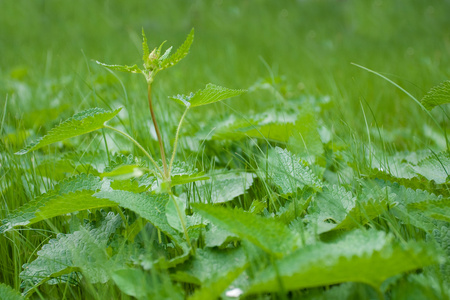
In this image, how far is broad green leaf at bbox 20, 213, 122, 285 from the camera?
0.69m

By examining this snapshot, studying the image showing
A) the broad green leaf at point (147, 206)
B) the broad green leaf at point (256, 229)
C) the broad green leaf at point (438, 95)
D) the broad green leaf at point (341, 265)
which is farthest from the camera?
the broad green leaf at point (438, 95)

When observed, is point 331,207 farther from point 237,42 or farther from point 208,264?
point 237,42

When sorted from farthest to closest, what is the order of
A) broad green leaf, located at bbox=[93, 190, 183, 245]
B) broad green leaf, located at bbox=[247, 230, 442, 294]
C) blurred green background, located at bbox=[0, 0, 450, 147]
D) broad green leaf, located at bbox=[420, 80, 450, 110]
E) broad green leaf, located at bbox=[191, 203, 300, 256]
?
1. blurred green background, located at bbox=[0, 0, 450, 147]
2. broad green leaf, located at bbox=[420, 80, 450, 110]
3. broad green leaf, located at bbox=[93, 190, 183, 245]
4. broad green leaf, located at bbox=[191, 203, 300, 256]
5. broad green leaf, located at bbox=[247, 230, 442, 294]

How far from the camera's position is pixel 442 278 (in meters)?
0.61

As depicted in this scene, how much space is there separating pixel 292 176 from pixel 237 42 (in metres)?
3.41

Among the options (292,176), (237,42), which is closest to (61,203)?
(292,176)

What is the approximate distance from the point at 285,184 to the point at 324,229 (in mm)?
201

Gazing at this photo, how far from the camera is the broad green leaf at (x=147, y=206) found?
2.34 feet

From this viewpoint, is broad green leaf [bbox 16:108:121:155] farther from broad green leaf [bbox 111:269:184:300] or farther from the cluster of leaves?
broad green leaf [bbox 111:269:184:300]

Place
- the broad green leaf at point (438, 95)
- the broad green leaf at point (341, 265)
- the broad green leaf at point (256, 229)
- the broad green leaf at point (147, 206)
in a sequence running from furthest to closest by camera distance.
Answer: the broad green leaf at point (438, 95), the broad green leaf at point (147, 206), the broad green leaf at point (256, 229), the broad green leaf at point (341, 265)

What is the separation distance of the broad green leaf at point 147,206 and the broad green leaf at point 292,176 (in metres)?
0.25

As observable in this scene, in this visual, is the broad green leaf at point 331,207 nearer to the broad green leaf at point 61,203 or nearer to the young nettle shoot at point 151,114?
the young nettle shoot at point 151,114

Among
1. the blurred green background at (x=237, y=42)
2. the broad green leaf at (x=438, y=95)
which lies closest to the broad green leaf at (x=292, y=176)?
the broad green leaf at (x=438, y=95)

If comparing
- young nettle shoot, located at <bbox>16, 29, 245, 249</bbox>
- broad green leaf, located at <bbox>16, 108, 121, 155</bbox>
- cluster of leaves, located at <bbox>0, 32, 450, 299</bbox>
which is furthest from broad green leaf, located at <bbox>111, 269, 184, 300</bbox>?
broad green leaf, located at <bbox>16, 108, 121, 155</bbox>
